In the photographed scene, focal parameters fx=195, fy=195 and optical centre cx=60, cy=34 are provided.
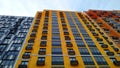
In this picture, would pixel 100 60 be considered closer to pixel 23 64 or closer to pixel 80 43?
pixel 80 43

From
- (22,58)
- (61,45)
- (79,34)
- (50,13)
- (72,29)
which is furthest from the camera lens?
(50,13)

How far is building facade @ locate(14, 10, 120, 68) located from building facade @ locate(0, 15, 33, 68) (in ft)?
11.2

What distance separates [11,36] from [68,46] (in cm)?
2101

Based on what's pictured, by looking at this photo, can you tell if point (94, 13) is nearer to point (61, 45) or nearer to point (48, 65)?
point (61, 45)

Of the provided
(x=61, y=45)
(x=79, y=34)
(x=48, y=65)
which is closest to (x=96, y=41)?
(x=79, y=34)

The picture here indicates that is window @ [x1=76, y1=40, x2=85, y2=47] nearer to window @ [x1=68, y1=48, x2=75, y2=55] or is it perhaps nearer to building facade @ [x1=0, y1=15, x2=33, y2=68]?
window @ [x1=68, y1=48, x2=75, y2=55]

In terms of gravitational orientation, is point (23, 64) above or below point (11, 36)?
below

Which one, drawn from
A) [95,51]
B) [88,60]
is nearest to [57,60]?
[88,60]

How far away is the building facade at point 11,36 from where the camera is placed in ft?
159

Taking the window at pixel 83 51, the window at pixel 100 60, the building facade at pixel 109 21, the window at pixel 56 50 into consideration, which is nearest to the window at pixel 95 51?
the window at pixel 83 51

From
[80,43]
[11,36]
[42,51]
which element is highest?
[11,36]

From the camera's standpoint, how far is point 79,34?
5781cm

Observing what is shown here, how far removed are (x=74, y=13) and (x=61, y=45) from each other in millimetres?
31769

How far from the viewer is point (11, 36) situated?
61.3 meters
